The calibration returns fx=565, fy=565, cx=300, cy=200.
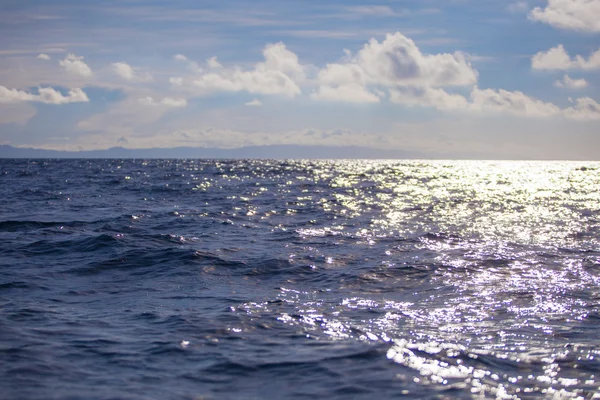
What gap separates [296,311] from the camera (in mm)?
12164

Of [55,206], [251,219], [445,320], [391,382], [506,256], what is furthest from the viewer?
[55,206]

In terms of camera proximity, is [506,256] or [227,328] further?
[506,256]

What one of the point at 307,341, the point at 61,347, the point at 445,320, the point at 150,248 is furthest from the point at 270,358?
the point at 150,248

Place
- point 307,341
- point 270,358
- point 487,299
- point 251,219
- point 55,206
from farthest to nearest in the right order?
point 55,206 → point 251,219 → point 487,299 → point 307,341 → point 270,358

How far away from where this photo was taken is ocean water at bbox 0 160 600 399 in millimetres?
8188

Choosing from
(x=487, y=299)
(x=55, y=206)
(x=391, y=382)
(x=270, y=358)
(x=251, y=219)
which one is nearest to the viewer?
(x=391, y=382)

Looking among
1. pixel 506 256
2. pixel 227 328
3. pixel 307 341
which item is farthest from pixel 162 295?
pixel 506 256

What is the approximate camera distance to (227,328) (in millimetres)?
10688

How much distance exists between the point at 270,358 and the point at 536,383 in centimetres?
403

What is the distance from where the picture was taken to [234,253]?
19.3 metres

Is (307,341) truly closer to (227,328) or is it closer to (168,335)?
(227,328)

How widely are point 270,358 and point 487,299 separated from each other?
648 cm

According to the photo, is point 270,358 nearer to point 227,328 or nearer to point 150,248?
point 227,328

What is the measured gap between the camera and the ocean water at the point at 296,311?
8188 millimetres
